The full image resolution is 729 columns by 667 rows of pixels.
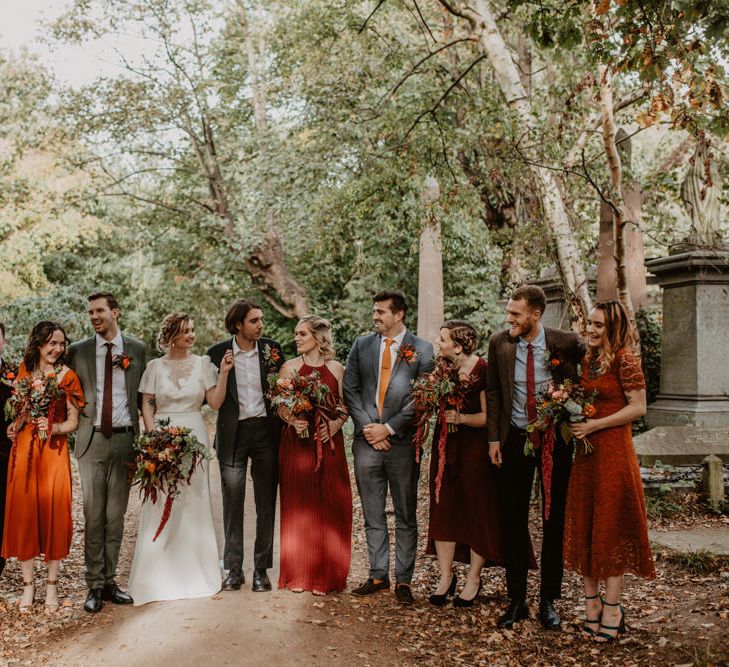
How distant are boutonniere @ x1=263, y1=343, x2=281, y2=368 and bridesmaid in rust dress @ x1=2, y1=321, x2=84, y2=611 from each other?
142cm

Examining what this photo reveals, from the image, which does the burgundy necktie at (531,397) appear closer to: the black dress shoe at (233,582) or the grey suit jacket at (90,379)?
the black dress shoe at (233,582)

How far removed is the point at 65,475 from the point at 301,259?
1541 centimetres

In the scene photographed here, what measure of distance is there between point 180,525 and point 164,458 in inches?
27.9

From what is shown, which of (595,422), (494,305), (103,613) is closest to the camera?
(595,422)

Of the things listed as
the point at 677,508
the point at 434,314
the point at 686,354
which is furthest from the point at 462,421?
the point at 434,314

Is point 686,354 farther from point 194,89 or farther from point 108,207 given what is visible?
point 108,207

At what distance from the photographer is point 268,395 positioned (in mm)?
5637

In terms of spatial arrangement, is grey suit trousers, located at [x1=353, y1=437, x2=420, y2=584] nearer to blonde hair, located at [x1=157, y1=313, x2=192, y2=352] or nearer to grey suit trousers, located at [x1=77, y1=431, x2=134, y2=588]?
blonde hair, located at [x1=157, y1=313, x2=192, y2=352]

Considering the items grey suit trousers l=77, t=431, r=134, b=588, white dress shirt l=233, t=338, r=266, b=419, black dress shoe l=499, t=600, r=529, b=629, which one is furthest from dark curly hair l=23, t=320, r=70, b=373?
black dress shoe l=499, t=600, r=529, b=629

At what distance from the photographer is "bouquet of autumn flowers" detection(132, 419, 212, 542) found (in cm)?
550

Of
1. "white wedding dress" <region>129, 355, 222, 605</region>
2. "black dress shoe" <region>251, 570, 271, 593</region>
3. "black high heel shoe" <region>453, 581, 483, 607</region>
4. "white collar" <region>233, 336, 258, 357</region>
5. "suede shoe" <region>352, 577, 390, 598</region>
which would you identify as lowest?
"black high heel shoe" <region>453, 581, 483, 607</region>

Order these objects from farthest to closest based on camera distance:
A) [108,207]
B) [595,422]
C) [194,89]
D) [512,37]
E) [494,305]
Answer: [108,207]
[194,89]
[494,305]
[512,37]
[595,422]

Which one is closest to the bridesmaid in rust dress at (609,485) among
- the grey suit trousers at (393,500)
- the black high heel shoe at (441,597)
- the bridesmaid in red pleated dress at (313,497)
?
the black high heel shoe at (441,597)

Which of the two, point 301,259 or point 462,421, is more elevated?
point 301,259
